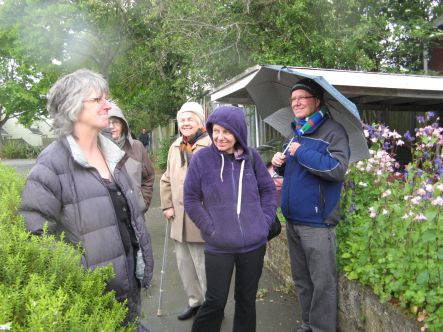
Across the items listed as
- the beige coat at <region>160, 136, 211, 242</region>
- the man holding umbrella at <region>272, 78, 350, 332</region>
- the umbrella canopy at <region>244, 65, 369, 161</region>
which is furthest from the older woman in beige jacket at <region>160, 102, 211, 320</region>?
the man holding umbrella at <region>272, 78, 350, 332</region>

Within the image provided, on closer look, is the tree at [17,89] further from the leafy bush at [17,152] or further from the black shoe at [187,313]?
the black shoe at [187,313]

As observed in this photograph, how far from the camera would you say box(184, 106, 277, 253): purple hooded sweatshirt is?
8.60 feet

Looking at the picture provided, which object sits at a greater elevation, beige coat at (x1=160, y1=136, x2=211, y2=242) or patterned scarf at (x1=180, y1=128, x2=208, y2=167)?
patterned scarf at (x1=180, y1=128, x2=208, y2=167)

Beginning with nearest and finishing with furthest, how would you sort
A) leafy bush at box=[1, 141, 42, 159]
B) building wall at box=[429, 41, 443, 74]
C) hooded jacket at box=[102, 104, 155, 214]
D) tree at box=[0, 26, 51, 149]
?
1. hooded jacket at box=[102, 104, 155, 214]
2. building wall at box=[429, 41, 443, 74]
3. tree at box=[0, 26, 51, 149]
4. leafy bush at box=[1, 141, 42, 159]

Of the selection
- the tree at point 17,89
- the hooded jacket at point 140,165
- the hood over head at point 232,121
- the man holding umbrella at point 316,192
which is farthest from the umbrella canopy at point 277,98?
the tree at point 17,89

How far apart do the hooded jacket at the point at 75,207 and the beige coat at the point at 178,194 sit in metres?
1.36

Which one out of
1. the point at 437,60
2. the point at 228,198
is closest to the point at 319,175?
the point at 228,198

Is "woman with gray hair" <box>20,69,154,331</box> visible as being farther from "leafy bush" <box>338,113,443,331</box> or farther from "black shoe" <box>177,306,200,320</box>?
"leafy bush" <box>338,113,443,331</box>

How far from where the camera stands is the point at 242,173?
8.98 ft

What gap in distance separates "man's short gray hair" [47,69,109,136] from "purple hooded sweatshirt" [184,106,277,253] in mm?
916

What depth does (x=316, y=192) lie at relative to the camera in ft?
9.39

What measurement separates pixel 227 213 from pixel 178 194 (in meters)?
1.02

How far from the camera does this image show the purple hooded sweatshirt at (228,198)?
8.60ft

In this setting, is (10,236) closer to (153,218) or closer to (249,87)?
(249,87)
